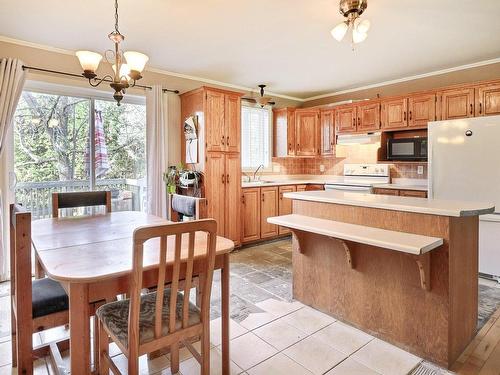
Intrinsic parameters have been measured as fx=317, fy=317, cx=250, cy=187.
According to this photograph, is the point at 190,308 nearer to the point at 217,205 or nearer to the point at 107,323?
the point at 107,323

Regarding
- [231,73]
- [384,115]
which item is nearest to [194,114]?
[231,73]

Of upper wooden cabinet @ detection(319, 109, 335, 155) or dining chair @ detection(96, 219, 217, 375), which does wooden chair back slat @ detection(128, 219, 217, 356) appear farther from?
upper wooden cabinet @ detection(319, 109, 335, 155)

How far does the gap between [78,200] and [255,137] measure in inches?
130

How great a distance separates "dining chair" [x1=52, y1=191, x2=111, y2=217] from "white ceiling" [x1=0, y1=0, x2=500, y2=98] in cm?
153

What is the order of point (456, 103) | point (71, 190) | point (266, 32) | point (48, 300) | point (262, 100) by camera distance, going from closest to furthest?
point (48, 300) → point (266, 32) → point (71, 190) → point (456, 103) → point (262, 100)

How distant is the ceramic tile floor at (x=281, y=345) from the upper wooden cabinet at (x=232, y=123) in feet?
6.41

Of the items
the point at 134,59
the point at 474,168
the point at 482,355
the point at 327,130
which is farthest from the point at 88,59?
the point at 327,130

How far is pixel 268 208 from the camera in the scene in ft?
16.0

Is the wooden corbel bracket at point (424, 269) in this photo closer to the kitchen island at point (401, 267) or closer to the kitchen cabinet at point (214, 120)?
the kitchen island at point (401, 267)

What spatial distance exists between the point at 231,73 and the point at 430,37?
2.39 m

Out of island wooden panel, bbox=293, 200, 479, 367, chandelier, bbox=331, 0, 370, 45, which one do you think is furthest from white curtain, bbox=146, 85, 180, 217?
chandelier, bbox=331, 0, 370, 45

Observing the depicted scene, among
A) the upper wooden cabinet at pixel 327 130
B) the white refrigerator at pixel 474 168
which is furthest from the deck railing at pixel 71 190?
the white refrigerator at pixel 474 168

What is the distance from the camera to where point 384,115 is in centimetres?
463

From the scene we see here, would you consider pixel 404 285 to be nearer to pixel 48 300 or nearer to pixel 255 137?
pixel 48 300
